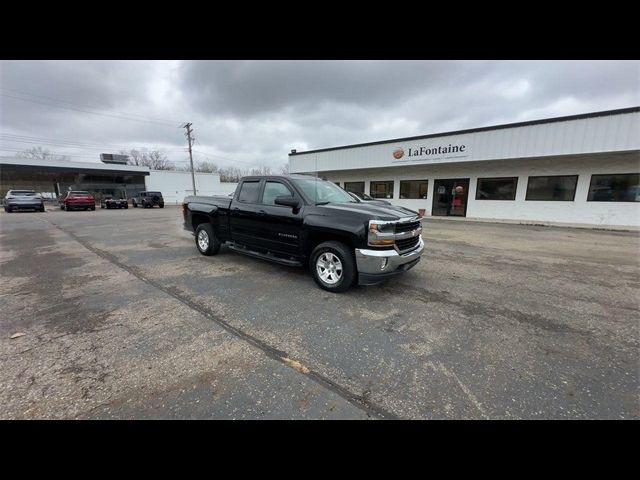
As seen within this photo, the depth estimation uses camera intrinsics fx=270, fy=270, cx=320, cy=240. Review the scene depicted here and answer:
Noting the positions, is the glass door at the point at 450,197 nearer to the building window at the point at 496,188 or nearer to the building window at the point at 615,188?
the building window at the point at 496,188

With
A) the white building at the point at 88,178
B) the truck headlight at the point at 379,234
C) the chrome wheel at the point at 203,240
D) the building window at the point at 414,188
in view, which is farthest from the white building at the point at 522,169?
the white building at the point at 88,178

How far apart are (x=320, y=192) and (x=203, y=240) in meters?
3.52

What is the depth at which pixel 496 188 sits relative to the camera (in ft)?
50.0

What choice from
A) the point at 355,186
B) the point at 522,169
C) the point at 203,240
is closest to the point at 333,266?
the point at 203,240

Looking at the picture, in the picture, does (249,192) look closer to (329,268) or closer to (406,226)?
(329,268)

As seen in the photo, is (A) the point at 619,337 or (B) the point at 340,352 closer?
(B) the point at 340,352

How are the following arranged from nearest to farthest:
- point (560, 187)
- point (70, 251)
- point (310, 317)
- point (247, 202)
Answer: point (310, 317) → point (247, 202) → point (70, 251) → point (560, 187)

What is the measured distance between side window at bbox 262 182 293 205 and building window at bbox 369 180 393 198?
1520 centimetres

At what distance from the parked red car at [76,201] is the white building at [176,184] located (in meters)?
16.2

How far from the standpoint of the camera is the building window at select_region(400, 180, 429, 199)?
17.7 m

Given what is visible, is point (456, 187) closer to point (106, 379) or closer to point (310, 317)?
point (310, 317)
